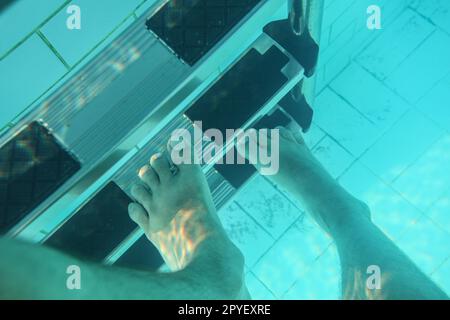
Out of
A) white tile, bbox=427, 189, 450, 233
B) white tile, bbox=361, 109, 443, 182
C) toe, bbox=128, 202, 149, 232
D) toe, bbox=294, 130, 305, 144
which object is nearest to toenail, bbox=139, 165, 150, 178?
toe, bbox=128, 202, 149, 232

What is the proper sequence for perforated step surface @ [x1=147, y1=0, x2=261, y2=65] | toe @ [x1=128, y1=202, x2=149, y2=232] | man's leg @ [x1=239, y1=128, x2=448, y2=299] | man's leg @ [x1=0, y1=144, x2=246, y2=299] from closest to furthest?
man's leg @ [x1=0, y1=144, x2=246, y2=299]
man's leg @ [x1=239, y1=128, x2=448, y2=299]
perforated step surface @ [x1=147, y1=0, x2=261, y2=65]
toe @ [x1=128, y1=202, x2=149, y2=232]

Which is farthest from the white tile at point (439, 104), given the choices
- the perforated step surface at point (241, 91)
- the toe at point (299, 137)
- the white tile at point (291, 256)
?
the perforated step surface at point (241, 91)

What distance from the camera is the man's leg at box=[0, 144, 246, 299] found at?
32.3 inches

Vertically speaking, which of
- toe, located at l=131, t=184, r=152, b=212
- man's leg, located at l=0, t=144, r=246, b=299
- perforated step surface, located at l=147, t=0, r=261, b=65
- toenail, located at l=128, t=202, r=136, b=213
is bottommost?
man's leg, located at l=0, t=144, r=246, b=299

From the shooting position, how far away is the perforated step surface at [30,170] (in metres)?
1.36

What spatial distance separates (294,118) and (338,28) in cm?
39

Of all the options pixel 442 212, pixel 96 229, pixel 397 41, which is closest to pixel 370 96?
pixel 397 41

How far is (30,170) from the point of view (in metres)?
1.38

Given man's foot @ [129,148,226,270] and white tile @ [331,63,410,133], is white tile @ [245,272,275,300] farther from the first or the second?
white tile @ [331,63,410,133]

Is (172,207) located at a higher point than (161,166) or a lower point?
lower

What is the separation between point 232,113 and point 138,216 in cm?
46

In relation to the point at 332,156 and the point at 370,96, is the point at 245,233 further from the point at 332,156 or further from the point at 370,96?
the point at 370,96

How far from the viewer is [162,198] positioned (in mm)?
1580

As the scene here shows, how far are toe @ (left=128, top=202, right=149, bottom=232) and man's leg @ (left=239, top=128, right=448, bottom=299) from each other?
1.91 feet
